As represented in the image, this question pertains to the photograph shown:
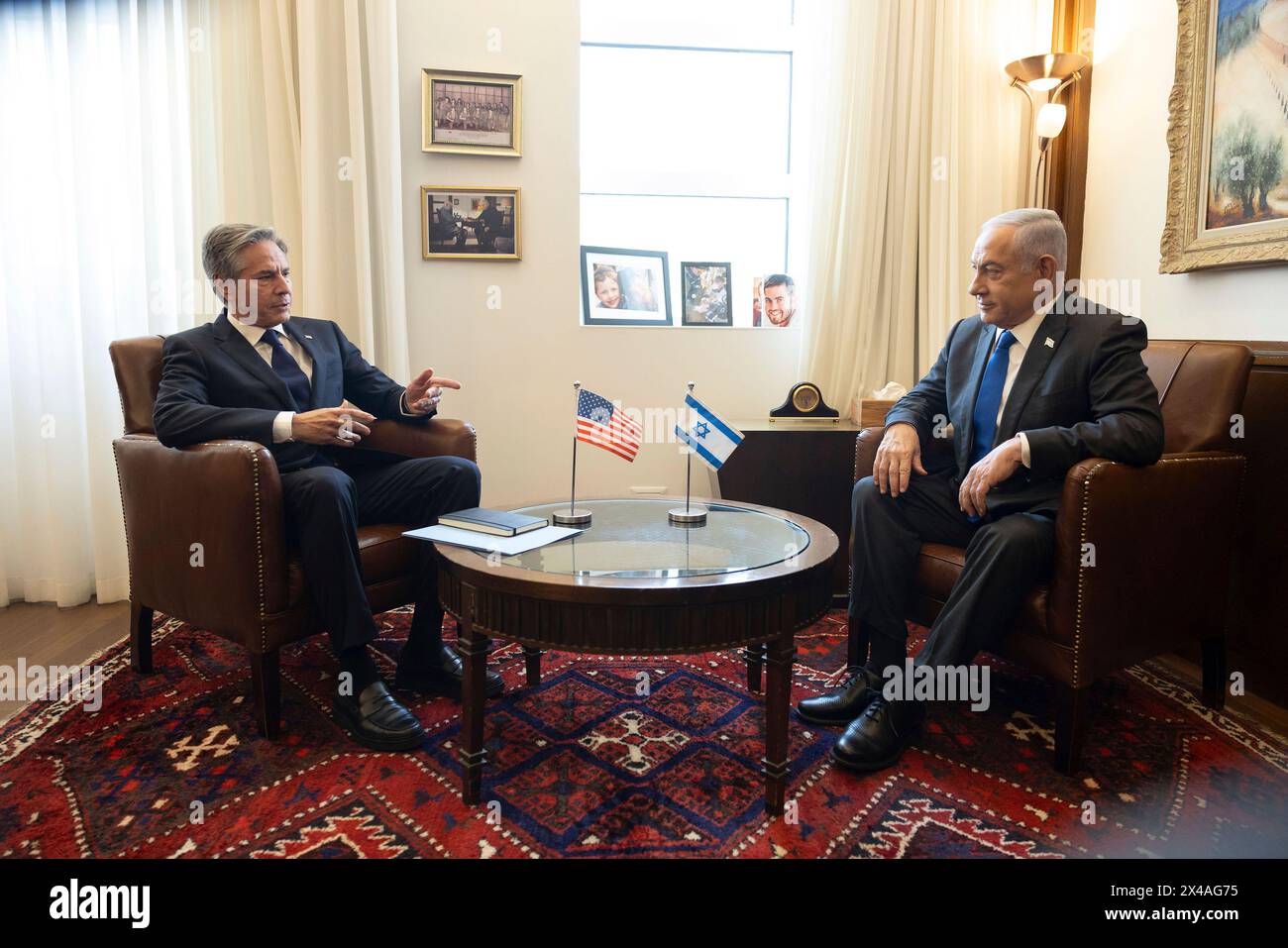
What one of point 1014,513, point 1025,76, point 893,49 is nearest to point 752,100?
point 893,49

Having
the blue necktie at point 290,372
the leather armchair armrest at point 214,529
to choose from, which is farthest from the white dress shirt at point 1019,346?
the blue necktie at point 290,372

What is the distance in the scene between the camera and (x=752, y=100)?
3992mm

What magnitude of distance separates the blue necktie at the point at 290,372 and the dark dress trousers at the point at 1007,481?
1723 millimetres

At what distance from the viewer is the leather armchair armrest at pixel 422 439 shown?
2.76 meters

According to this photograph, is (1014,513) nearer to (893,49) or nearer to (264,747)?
(264,747)

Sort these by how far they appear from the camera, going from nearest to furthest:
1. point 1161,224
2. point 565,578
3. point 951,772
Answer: point 565,578 → point 951,772 → point 1161,224

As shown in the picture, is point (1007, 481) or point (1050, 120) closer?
point (1007, 481)

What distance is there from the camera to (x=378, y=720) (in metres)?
2.11

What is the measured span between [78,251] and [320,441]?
1.78 metres

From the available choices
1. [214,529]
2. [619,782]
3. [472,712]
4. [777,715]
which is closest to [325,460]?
[214,529]

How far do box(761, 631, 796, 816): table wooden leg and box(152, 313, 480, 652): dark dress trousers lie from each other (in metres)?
1.06

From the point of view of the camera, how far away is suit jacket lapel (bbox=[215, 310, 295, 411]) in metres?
2.44

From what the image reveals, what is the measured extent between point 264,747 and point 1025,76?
3722 millimetres

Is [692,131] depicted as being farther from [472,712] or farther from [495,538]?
[472,712]
